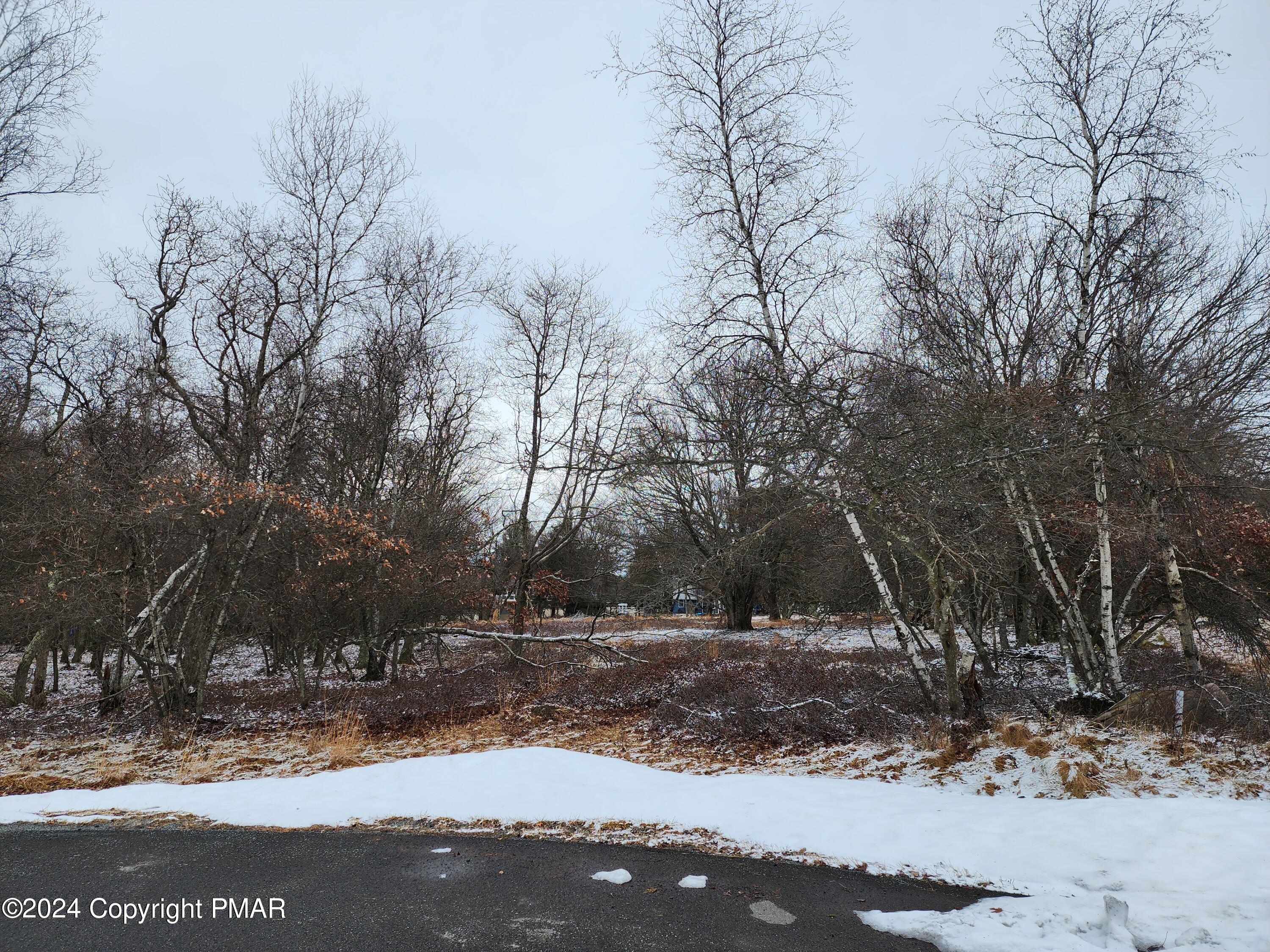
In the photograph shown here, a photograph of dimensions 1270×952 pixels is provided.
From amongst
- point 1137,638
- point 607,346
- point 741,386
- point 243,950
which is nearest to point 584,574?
point 607,346

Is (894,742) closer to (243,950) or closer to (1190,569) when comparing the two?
(1190,569)

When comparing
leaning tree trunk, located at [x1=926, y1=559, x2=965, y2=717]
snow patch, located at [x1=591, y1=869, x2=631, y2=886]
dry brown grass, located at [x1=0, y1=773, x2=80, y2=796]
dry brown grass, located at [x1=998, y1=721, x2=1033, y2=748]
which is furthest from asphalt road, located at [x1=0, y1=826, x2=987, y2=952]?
leaning tree trunk, located at [x1=926, y1=559, x2=965, y2=717]

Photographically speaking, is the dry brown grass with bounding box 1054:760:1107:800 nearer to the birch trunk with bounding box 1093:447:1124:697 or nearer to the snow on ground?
the snow on ground

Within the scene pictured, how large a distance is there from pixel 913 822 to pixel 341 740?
753 cm

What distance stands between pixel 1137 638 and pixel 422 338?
652 inches

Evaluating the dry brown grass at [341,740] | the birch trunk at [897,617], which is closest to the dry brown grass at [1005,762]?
the birch trunk at [897,617]

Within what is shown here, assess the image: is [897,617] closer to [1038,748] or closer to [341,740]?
[1038,748]

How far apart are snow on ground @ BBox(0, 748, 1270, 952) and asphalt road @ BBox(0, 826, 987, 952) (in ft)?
1.31

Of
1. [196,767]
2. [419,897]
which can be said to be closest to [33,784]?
[196,767]

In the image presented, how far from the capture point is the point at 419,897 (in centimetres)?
412

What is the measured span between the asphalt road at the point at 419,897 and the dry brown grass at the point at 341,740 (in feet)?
11.0

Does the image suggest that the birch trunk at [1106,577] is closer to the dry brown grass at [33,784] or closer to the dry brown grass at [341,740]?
the dry brown grass at [341,740]

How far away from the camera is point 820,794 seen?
620 centimetres

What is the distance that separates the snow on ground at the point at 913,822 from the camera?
143 inches
